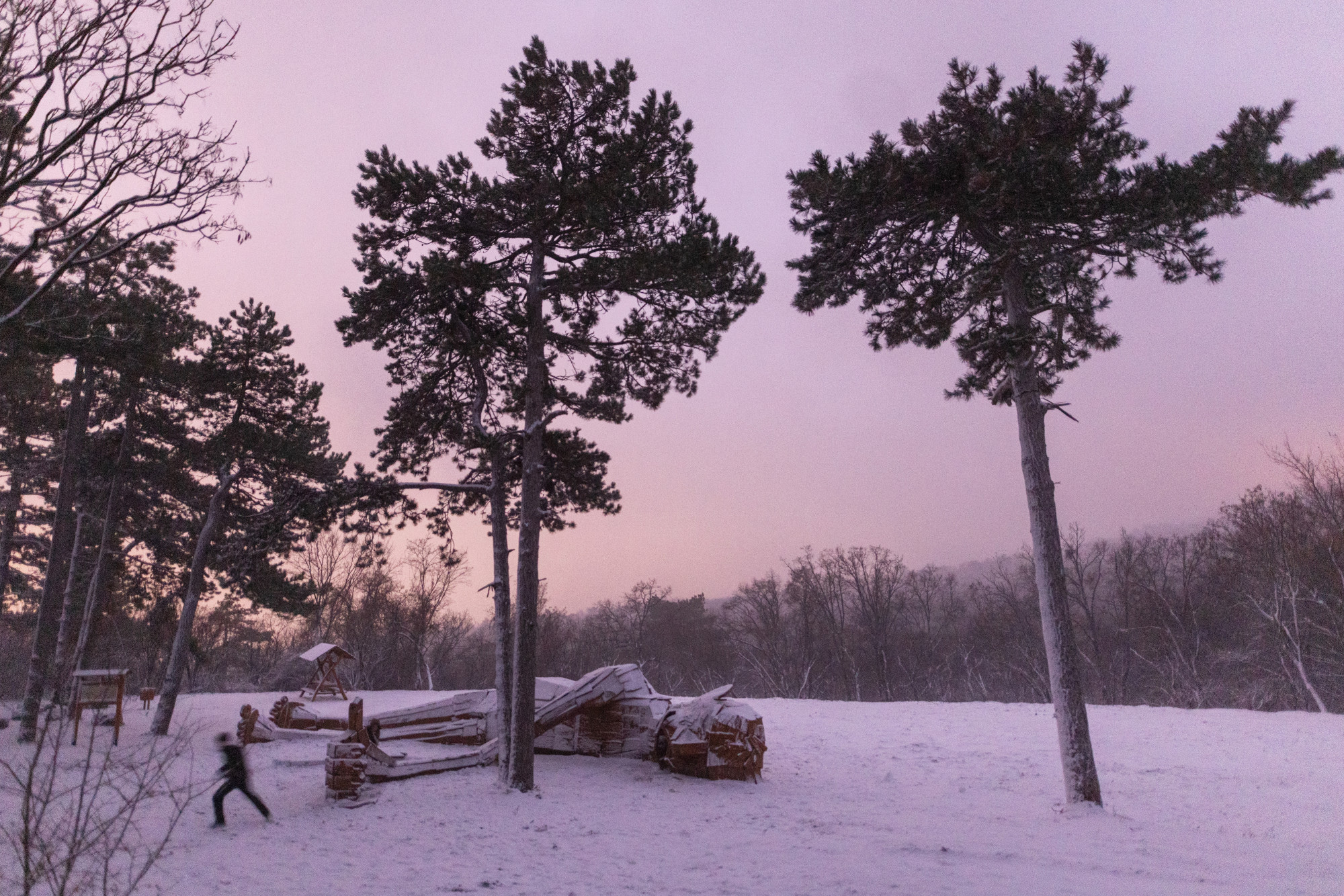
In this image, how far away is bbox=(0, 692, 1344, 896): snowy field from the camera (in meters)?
7.63

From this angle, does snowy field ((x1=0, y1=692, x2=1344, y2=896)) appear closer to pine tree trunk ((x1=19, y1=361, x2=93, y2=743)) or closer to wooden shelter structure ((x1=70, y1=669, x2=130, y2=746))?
pine tree trunk ((x1=19, y1=361, x2=93, y2=743))

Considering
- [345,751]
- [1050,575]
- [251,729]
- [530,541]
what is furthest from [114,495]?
[1050,575]

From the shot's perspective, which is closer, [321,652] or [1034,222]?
[1034,222]

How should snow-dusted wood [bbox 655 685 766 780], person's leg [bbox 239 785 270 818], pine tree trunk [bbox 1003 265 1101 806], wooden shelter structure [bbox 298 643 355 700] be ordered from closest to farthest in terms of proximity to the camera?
1. person's leg [bbox 239 785 270 818]
2. pine tree trunk [bbox 1003 265 1101 806]
3. snow-dusted wood [bbox 655 685 766 780]
4. wooden shelter structure [bbox 298 643 355 700]

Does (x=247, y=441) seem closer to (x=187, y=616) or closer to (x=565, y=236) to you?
(x=187, y=616)

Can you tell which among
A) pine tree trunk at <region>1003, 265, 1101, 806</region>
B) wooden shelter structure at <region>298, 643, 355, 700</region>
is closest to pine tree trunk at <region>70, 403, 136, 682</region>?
wooden shelter structure at <region>298, 643, 355, 700</region>

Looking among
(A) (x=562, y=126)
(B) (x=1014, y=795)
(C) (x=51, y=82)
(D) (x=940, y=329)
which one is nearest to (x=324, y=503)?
(C) (x=51, y=82)

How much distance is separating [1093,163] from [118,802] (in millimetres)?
19203

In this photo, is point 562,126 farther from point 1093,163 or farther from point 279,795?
point 279,795

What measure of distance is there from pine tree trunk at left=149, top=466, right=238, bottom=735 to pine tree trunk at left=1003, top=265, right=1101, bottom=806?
18.9 meters

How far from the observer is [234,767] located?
32.6 ft

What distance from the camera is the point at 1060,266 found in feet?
40.9

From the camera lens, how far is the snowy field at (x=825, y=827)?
763cm

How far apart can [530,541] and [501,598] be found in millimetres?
1577
